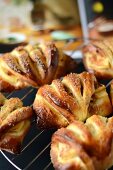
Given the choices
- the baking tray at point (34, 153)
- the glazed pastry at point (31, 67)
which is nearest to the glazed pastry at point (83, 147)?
the baking tray at point (34, 153)

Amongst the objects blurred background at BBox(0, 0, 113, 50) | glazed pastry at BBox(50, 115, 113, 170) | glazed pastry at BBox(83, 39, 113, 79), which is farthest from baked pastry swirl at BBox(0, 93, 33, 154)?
blurred background at BBox(0, 0, 113, 50)

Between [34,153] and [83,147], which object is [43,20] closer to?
[34,153]

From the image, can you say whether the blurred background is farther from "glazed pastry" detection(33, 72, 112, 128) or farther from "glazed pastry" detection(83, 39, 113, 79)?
"glazed pastry" detection(33, 72, 112, 128)

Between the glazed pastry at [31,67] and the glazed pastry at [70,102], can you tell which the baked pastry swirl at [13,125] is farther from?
the glazed pastry at [31,67]

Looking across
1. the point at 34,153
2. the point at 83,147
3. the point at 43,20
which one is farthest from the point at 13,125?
the point at 43,20

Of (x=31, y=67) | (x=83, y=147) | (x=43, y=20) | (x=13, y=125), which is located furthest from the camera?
(x=43, y=20)
